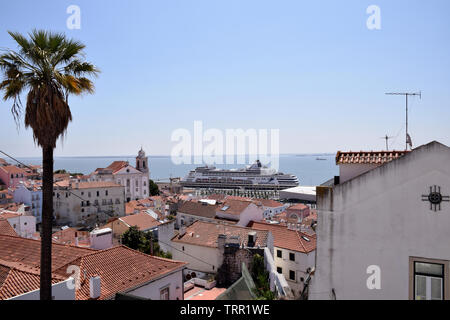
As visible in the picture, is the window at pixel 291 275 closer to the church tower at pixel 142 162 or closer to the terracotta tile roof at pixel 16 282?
the terracotta tile roof at pixel 16 282

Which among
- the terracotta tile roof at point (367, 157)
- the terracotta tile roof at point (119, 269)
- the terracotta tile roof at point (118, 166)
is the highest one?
the terracotta tile roof at point (367, 157)

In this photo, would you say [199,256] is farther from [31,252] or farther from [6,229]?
[6,229]

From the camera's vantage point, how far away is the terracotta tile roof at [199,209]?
3841cm

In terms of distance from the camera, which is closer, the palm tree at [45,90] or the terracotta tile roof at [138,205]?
the palm tree at [45,90]

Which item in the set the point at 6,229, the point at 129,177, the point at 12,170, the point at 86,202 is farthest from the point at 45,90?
the point at 12,170

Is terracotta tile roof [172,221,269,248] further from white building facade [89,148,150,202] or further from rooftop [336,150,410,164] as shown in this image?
white building facade [89,148,150,202]

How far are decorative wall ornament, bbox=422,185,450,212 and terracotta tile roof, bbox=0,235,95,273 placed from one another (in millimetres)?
12188

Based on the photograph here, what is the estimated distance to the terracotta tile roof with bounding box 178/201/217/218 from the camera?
38.4m

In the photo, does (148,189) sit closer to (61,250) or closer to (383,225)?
(61,250)

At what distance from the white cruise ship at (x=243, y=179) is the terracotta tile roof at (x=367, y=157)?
107m

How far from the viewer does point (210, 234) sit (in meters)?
22.7

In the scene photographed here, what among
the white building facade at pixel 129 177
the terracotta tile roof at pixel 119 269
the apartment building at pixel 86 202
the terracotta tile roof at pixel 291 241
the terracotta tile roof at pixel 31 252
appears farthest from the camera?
the white building facade at pixel 129 177

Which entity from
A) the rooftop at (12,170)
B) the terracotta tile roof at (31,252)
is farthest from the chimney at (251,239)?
the rooftop at (12,170)
